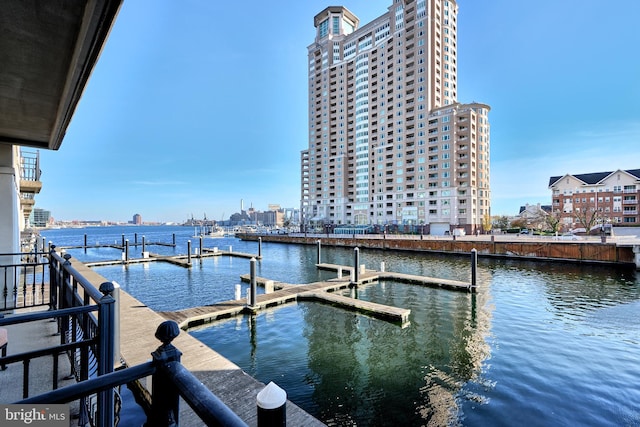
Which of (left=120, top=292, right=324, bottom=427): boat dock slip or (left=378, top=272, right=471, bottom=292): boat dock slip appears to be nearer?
(left=120, top=292, right=324, bottom=427): boat dock slip

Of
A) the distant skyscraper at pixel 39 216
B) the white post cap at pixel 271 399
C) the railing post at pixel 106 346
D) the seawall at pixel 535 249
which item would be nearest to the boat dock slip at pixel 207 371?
the railing post at pixel 106 346

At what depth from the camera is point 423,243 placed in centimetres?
4678

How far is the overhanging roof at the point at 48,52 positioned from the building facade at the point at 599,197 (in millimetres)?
83449

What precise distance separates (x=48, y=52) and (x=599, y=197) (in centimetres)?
9561

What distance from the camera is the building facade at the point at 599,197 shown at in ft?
226

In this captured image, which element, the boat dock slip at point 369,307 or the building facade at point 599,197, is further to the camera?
the building facade at point 599,197

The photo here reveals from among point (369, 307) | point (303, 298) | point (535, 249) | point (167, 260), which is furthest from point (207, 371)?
point (535, 249)

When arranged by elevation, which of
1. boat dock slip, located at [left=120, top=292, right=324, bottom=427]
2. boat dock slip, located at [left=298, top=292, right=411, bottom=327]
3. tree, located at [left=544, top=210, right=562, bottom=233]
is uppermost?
tree, located at [left=544, top=210, right=562, bottom=233]

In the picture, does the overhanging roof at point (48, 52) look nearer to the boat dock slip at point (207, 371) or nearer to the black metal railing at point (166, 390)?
the black metal railing at point (166, 390)

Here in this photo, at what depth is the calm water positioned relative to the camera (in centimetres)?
812

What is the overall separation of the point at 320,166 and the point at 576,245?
7617cm

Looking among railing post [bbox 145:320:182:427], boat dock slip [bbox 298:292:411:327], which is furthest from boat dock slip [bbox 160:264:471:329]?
railing post [bbox 145:320:182:427]

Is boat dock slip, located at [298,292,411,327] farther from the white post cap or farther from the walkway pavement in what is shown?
the white post cap

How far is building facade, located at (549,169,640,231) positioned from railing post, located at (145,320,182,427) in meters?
83.7
